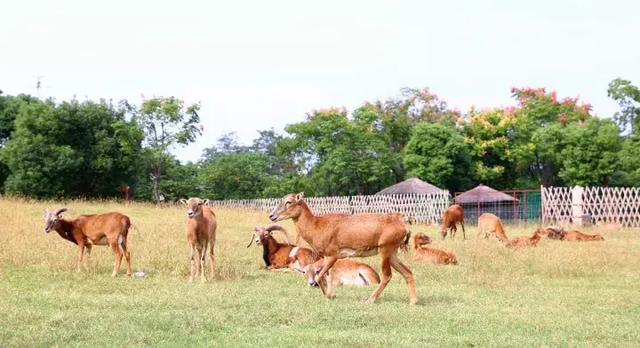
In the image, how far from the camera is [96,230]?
1412 centimetres

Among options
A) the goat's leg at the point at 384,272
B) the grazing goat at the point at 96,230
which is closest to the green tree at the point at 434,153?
the grazing goat at the point at 96,230

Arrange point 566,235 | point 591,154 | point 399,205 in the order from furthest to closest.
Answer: point 591,154 < point 399,205 < point 566,235

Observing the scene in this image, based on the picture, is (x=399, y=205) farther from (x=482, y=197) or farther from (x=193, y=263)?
(x=193, y=263)

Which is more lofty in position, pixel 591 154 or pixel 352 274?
pixel 591 154

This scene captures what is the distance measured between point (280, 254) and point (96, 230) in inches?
137

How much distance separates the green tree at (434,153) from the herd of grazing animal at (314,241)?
26.4m

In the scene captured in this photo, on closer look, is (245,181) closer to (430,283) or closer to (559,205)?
(559,205)

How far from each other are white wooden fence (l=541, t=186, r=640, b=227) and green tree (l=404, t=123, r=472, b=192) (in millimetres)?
10514

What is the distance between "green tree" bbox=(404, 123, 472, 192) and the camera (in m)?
43.9

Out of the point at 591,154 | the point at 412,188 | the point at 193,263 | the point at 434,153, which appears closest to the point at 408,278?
the point at 193,263

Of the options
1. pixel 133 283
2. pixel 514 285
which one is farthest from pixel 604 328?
pixel 133 283

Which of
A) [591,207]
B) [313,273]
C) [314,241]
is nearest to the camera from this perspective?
[314,241]

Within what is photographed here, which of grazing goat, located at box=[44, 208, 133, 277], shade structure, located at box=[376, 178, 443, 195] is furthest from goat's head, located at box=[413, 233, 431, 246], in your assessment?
shade structure, located at box=[376, 178, 443, 195]

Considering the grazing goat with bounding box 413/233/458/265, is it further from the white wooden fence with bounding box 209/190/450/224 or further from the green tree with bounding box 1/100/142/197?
the green tree with bounding box 1/100/142/197
